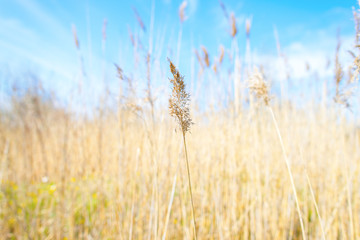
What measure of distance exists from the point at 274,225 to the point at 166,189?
28.0 inches

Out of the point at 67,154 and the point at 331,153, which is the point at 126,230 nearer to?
the point at 67,154

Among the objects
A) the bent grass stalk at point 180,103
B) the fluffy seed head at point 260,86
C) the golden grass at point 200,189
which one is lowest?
the golden grass at point 200,189

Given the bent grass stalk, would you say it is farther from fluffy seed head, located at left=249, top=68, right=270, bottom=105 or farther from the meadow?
the meadow

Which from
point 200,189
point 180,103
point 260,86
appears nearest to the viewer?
point 180,103

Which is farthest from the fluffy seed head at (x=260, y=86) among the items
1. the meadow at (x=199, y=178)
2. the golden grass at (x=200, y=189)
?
the golden grass at (x=200, y=189)

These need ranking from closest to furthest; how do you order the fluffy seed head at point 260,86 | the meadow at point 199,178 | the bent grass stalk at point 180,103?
1. the bent grass stalk at point 180,103
2. the fluffy seed head at point 260,86
3. the meadow at point 199,178

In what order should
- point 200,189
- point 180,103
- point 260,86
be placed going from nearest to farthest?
1. point 180,103
2. point 260,86
3. point 200,189

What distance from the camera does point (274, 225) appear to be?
49.5 inches

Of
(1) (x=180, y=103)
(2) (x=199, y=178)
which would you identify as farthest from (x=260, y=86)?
(2) (x=199, y=178)

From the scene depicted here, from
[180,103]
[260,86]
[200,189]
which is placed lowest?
[200,189]

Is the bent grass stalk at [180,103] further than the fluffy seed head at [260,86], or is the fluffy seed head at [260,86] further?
the fluffy seed head at [260,86]

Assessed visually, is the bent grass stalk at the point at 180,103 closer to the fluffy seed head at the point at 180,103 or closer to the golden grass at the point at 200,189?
the fluffy seed head at the point at 180,103

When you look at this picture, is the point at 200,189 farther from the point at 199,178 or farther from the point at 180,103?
the point at 180,103

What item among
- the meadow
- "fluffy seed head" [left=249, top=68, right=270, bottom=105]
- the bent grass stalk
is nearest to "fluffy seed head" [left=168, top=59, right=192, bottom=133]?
the bent grass stalk
